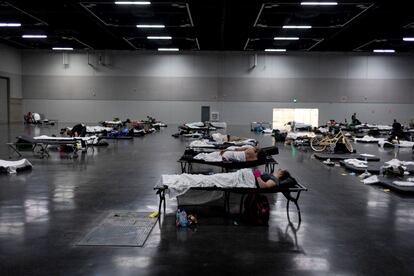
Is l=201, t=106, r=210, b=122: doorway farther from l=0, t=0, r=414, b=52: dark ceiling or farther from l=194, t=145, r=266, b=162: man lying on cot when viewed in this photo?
l=194, t=145, r=266, b=162: man lying on cot

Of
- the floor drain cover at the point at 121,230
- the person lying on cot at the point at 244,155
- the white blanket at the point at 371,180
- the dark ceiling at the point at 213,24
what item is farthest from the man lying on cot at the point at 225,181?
the dark ceiling at the point at 213,24

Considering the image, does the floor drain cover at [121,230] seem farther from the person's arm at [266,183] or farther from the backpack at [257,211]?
the person's arm at [266,183]

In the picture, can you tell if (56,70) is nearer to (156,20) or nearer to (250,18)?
(156,20)

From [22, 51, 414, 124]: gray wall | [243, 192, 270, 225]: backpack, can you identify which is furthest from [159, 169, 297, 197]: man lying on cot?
[22, 51, 414, 124]: gray wall

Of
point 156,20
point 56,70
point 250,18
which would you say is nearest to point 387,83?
point 250,18

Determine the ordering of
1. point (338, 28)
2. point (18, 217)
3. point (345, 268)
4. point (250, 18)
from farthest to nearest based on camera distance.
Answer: point (338, 28) → point (250, 18) → point (18, 217) → point (345, 268)

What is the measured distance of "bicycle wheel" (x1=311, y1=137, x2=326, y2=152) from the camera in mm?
14625

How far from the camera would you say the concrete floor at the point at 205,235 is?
3.88 m

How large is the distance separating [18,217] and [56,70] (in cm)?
2974

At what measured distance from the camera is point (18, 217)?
548 cm

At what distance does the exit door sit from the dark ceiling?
315 centimetres

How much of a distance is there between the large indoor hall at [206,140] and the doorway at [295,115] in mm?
141

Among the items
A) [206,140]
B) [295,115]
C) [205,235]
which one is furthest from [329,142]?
[295,115]

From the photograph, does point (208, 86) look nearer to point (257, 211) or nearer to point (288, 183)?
point (288, 183)
